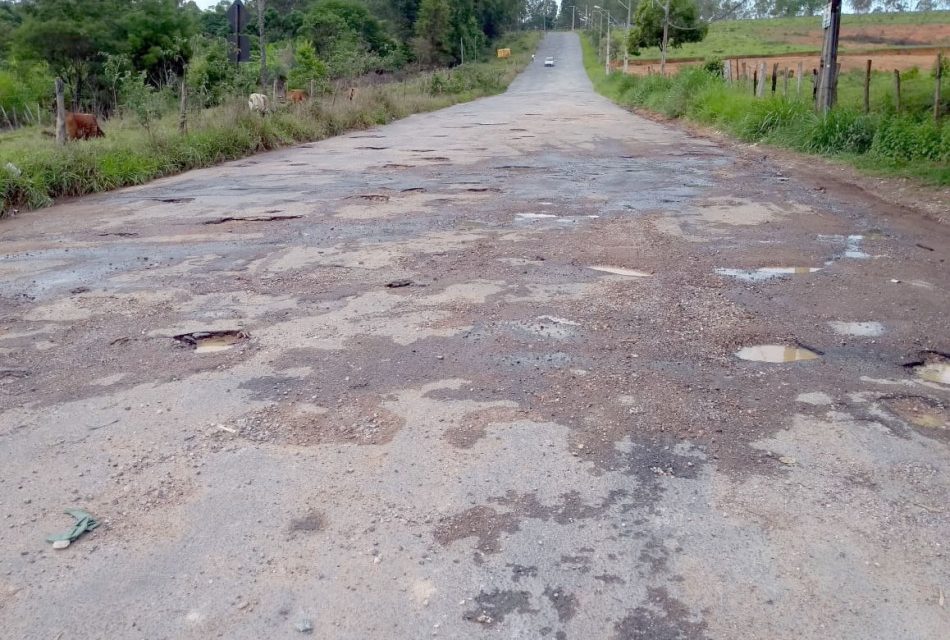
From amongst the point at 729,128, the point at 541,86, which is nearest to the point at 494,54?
the point at 541,86

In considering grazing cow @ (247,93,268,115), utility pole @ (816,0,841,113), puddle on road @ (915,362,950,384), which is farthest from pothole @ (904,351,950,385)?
grazing cow @ (247,93,268,115)

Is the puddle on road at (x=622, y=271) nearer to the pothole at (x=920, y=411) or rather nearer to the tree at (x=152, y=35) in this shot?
the pothole at (x=920, y=411)

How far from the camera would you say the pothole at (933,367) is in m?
4.65

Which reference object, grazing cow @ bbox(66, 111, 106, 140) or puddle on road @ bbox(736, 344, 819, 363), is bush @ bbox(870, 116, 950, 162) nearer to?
puddle on road @ bbox(736, 344, 819, 363)

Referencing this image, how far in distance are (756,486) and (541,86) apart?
185ft

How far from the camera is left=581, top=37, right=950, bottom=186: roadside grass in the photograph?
40.1 feet

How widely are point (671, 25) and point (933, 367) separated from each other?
47472mm

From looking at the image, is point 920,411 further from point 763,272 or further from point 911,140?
point 911,140

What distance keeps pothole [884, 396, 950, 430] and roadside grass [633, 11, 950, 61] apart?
54069 millimetres

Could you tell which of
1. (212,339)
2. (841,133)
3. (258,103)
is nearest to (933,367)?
(212,339)

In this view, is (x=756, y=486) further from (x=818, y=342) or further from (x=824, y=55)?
(x=824, y=55)

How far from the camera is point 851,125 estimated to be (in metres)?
14.4

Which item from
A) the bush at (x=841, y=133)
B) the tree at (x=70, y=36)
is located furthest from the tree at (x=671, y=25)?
the bush at (x=841, y=133)

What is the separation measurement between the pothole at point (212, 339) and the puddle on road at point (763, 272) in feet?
13.0
